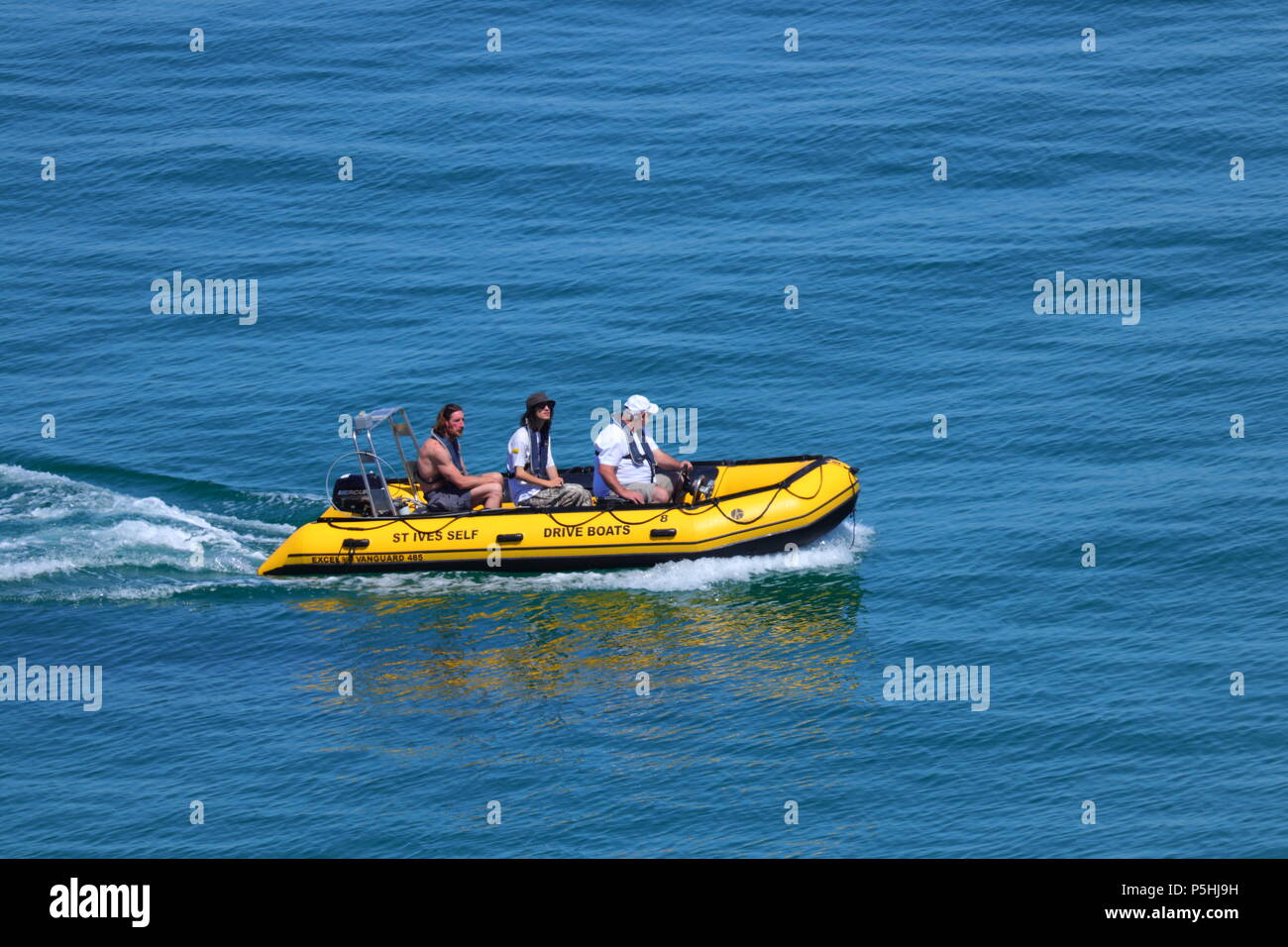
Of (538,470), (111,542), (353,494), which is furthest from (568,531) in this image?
(111,542)

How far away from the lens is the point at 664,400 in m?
27.2

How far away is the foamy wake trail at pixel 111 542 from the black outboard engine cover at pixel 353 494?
118 centimetres

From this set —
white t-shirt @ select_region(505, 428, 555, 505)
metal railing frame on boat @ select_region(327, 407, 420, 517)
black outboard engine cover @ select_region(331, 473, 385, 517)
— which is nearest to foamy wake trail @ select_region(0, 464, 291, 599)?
black outboard engine cover @ select_region(331, 473, 385, 517)

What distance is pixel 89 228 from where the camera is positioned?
116 feet

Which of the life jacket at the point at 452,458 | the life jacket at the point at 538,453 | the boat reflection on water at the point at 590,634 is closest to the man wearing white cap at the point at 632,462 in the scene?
the life jacket at the point at 538,453

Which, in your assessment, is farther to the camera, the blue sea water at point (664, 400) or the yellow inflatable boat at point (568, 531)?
the yellow inflatable boat at point (568, 531)

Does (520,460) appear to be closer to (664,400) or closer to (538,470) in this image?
(538,470)

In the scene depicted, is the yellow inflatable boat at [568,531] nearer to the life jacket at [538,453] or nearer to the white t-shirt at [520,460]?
the white t-shirt at [520,460]

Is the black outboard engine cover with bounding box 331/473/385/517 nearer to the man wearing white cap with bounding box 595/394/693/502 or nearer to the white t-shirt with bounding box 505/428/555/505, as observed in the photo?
the white t-shirt with bounding box 505/428/555/505

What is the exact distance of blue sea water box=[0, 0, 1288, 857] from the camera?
56.7 ft

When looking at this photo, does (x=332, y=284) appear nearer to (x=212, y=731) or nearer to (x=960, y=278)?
(x=960, y=278)

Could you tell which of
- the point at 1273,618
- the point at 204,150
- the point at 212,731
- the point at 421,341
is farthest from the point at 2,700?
the point at 204,150

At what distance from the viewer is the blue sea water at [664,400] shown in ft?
56.7
